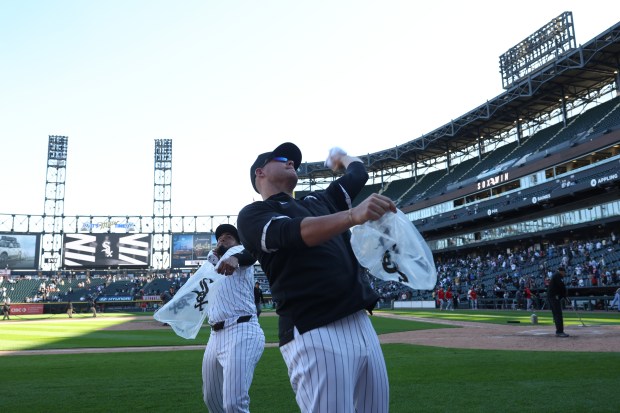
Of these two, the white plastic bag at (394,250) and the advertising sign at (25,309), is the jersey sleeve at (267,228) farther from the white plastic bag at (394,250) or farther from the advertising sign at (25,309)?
the advertising sign at (25,309)

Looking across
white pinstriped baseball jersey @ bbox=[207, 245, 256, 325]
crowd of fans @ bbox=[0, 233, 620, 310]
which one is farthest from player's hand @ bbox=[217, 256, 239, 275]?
crowd of fans @ bbox=[0, 233, 620, 310]

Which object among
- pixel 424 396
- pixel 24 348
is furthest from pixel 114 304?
pixel 424 396

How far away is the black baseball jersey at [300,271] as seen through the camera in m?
2.51

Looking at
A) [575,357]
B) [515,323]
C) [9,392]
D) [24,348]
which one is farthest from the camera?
[515,323]

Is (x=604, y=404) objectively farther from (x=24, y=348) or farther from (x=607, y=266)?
(x=607, y=266)

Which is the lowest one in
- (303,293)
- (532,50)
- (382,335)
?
(382,335)

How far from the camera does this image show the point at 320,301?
255 cm

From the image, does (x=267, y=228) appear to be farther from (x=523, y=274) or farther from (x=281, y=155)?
(x=523, y=274)

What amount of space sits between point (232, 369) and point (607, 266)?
98.5ft

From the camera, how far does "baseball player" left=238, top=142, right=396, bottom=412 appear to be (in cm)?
236

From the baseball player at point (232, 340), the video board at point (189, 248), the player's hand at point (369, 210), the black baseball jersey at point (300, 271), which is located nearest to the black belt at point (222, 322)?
the baseball player at point (232, 340)

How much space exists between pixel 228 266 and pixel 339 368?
1703 millimetres

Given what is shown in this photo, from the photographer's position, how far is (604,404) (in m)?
5.35

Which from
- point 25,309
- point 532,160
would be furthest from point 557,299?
point 25,309
